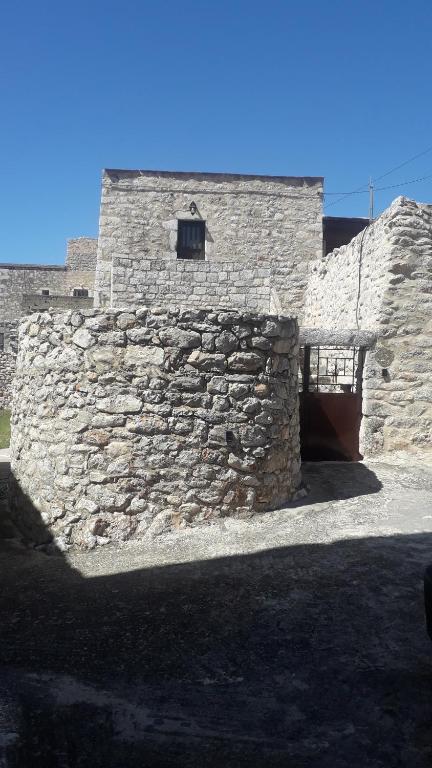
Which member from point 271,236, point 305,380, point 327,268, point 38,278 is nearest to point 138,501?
point 305,380

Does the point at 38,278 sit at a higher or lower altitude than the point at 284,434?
higher

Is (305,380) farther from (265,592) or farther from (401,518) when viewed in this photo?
(265,592)

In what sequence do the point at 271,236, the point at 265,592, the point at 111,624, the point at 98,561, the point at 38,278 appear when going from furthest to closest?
the point at 38,278 < the point at 271,236 < the point at 98,561 < the point at 265,592 < the point at 111,624

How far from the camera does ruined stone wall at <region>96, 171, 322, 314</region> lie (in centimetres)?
1430

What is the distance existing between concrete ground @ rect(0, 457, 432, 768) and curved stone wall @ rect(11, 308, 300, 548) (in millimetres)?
348

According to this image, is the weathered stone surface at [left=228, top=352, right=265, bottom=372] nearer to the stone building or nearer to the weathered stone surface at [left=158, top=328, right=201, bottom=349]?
the stone building

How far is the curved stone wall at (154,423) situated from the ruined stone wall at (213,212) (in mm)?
9008

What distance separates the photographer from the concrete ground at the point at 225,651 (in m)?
2.67

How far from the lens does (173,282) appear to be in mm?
10977

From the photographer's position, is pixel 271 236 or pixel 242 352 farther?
pixel 271 236

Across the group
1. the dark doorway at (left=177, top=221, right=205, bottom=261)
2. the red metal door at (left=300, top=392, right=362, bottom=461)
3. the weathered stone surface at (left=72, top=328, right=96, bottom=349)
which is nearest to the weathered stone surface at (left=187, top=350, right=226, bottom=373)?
the weathered stone surface at (left=72, top=328, right=96, bottom=349)

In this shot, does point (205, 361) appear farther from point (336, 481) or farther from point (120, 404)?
point (336, 481)

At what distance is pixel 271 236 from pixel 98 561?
11.0 metres

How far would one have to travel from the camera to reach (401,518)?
5.67m
